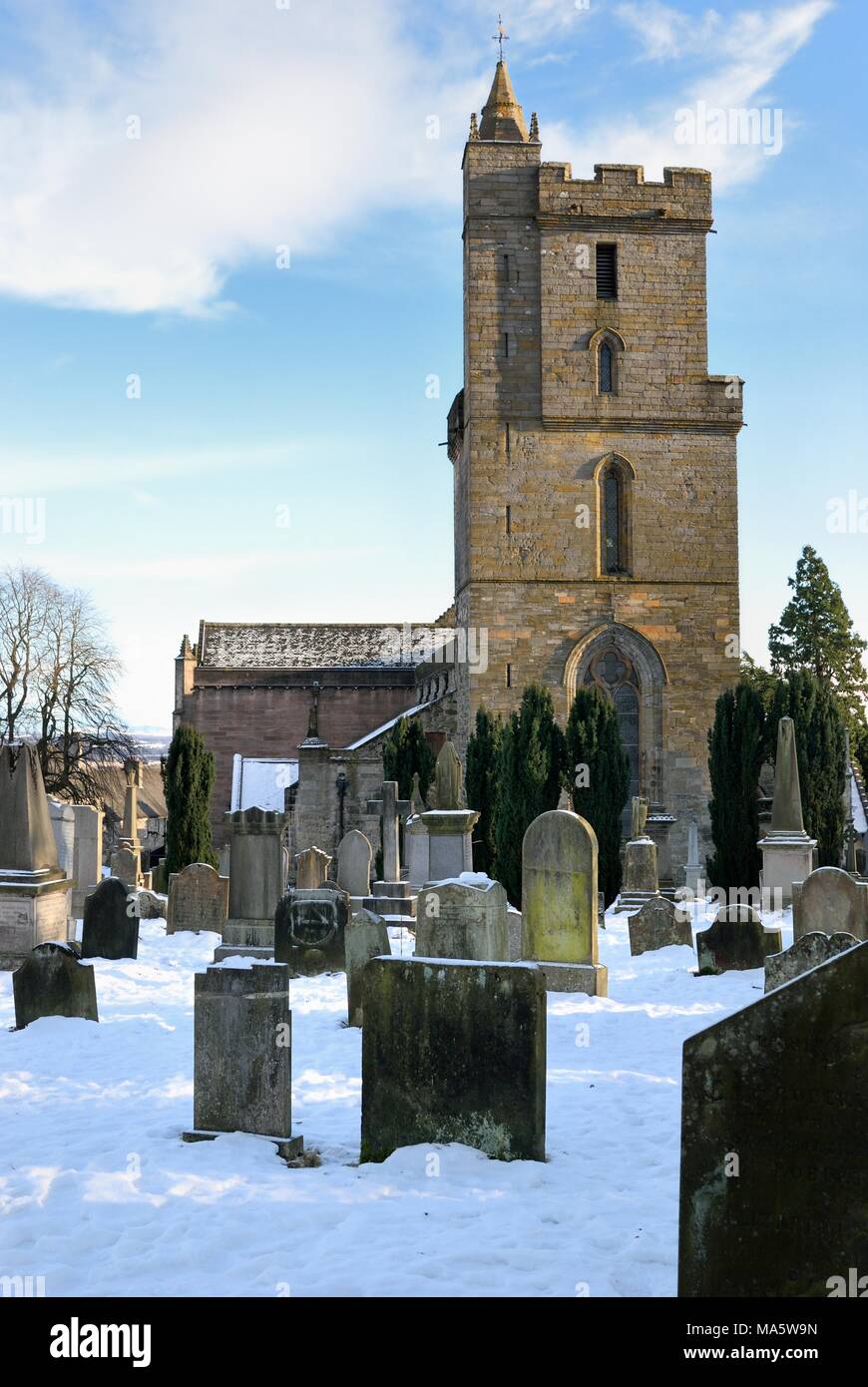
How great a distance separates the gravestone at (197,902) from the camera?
15.8 meters

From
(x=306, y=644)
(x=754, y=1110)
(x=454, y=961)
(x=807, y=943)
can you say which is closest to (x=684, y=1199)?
(x=754, y=1110)

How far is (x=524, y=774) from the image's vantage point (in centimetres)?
2358

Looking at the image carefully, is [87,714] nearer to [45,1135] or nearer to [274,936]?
[274,936]

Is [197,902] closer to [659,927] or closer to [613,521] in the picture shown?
[659,927]

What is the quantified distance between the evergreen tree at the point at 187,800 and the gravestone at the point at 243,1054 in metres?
17.9

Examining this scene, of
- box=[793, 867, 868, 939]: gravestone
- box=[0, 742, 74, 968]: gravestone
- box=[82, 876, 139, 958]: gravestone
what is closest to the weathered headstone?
box=[793, 867, 868, 939]: gravestone

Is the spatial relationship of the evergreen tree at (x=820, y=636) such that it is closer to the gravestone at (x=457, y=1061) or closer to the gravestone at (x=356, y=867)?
the gravestone at (x=356, y=867)

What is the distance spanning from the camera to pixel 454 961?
5785mm

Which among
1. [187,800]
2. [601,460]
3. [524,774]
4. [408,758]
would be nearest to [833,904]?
[524,774]

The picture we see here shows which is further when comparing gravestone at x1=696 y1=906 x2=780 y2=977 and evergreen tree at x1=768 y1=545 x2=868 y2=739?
evergreen tree at x1=768 y1=545 x2=868 y2=739

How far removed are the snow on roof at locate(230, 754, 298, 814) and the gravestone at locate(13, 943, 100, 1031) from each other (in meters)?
28.8

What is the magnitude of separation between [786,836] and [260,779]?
25.0 meters

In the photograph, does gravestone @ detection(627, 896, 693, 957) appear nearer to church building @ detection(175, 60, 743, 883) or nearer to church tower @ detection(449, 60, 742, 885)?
church building @ detection(175, 60, 743, 883)

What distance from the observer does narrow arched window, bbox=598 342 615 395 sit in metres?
28.2
